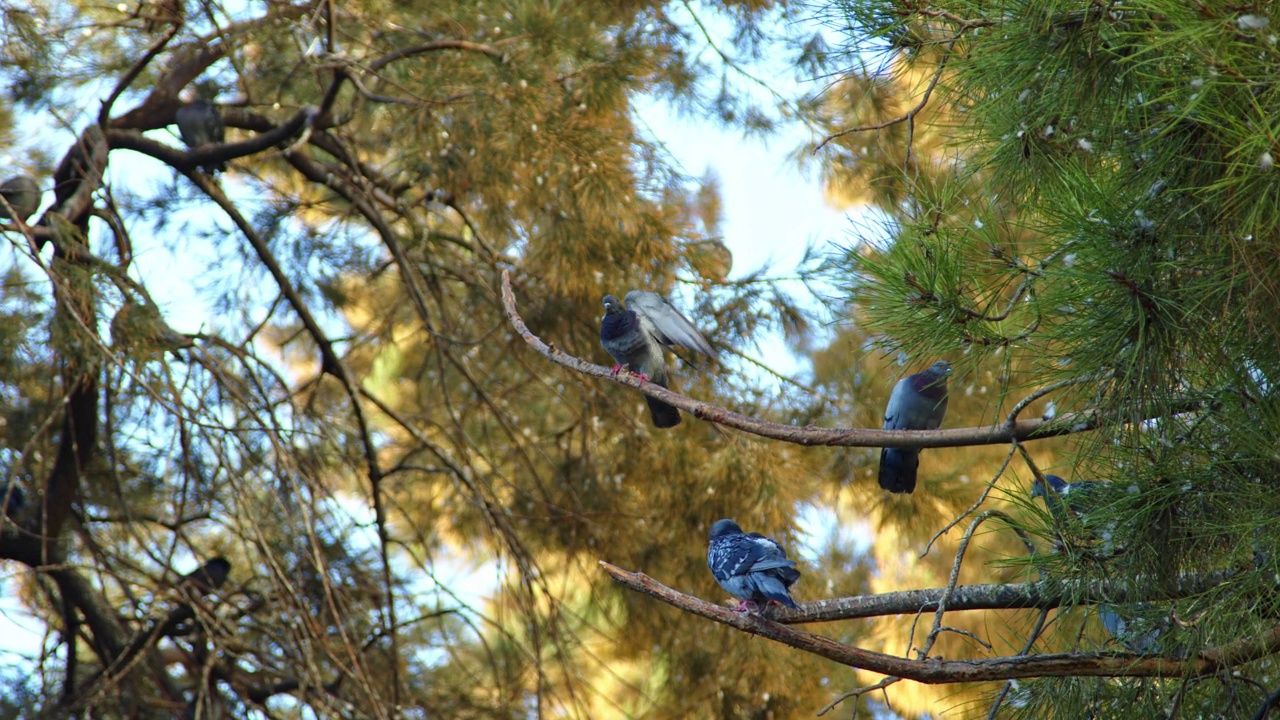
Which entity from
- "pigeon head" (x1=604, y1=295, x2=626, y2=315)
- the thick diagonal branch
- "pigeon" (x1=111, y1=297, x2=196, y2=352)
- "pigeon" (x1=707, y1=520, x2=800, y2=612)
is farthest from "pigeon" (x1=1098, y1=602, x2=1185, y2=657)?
"pigeon" (x1=111, y1=297, x2=196, y2=352)

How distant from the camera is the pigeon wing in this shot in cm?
264

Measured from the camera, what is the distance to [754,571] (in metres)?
1.77

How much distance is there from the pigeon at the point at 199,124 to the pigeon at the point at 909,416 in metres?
2.13

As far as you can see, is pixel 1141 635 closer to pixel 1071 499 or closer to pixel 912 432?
pixel 1071 499

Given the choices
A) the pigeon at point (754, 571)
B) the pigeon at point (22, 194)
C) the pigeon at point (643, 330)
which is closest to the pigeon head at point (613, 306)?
the pigeon at point (643, 330)

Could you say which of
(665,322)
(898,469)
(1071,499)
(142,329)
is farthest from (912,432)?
(142,329)

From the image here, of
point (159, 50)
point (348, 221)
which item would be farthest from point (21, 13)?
point (348, 221)

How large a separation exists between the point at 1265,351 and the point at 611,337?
5.37 ft

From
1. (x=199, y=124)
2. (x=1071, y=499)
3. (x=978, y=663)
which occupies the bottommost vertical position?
(x=978, y=663)

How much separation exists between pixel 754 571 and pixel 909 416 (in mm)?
1005

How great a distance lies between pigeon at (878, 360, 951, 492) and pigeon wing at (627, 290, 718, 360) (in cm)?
47

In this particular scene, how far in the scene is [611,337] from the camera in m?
2.80

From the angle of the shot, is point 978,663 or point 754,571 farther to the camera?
point 754,571

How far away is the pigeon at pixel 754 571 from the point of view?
173cm
